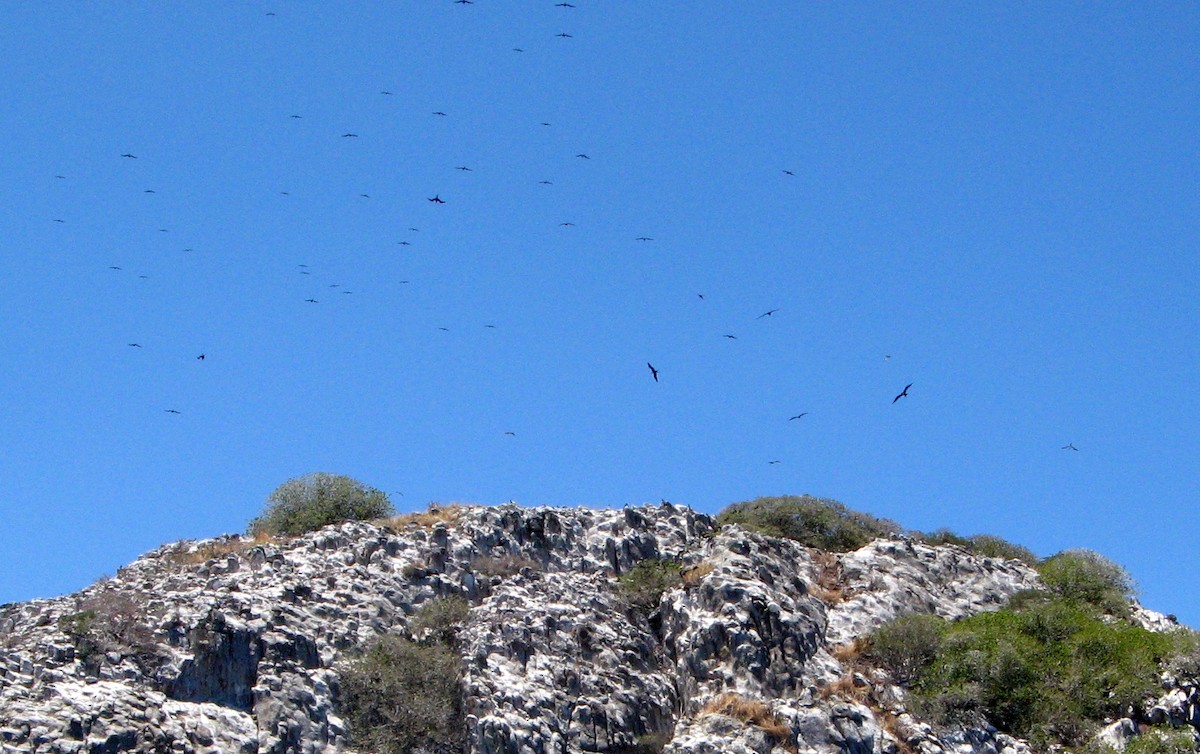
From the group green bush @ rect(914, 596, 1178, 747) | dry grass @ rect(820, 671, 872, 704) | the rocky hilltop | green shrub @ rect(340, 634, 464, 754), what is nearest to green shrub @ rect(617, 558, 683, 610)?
the rocky hilltop

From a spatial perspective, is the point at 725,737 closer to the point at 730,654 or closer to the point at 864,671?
the point at 730,654

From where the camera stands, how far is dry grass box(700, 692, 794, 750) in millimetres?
43250

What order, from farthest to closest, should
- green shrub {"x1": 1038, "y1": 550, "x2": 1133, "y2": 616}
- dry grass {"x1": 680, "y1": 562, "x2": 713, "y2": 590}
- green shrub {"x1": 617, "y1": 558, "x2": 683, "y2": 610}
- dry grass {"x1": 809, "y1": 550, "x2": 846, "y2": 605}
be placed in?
green shrub {"x1": 1038, "y1": 550, "x2": 1133, "y2": 616}, dry grass {"x1": 809, "y1": 550, "x2": 846, "y2": 605}, green shrub {"x1": 617, "y1": 558, "x2": 683, "y2": 610}, dry grass {"x1": 680, "y1": 562, "x2": 713, "y2": 590}

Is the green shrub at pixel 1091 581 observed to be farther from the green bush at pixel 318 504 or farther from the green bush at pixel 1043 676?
the green bush at pixel 318 504

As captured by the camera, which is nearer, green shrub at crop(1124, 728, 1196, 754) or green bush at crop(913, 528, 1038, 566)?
green shrub at crop(1124, 728, 1196, 754)

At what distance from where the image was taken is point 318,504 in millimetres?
57125

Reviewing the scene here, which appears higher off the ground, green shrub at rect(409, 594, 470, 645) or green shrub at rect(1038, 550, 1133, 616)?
green shrub at rect(409, 594, 470, 645)

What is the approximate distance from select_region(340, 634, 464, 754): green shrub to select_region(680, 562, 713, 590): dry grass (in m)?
9.14

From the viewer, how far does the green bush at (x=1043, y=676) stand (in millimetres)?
46250

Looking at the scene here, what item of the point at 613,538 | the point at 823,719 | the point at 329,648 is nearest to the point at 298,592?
the point at 329,648

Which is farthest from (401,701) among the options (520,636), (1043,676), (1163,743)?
(1163,743)

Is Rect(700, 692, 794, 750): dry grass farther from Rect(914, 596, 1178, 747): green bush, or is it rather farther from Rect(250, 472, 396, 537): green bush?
Rect(250, 472, 396, 537): green bush

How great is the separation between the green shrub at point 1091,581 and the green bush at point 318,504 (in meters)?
26.6

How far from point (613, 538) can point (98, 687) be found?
68.8 feet
